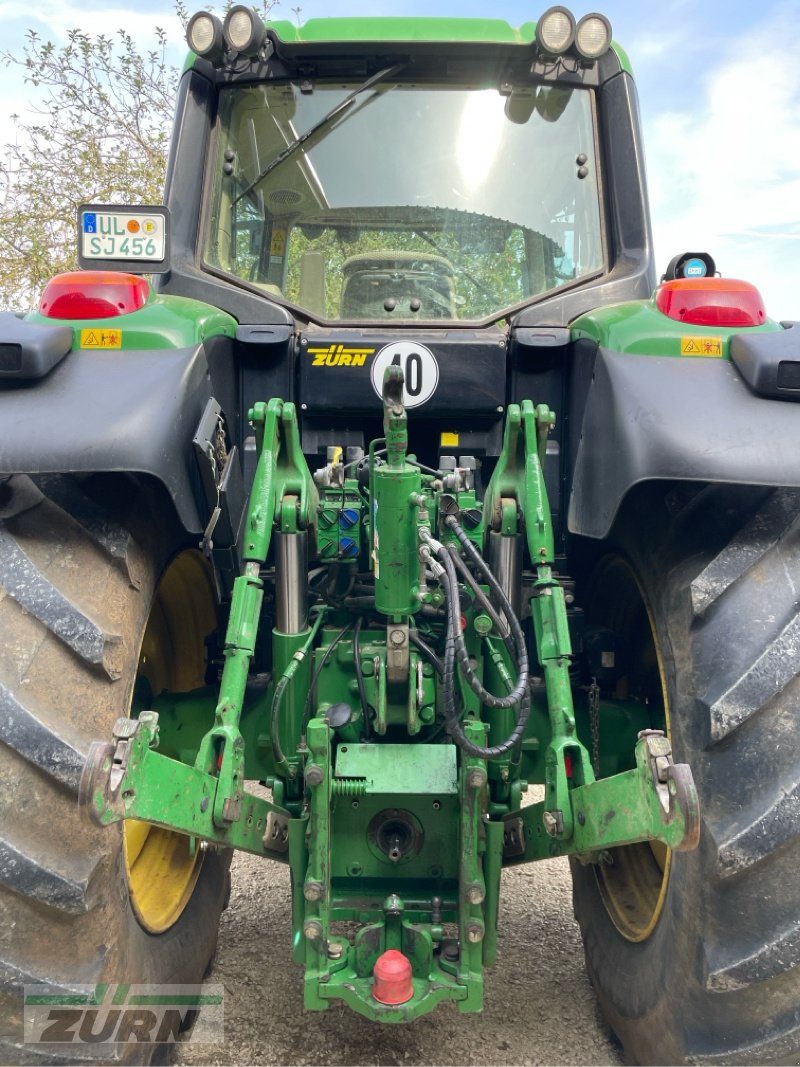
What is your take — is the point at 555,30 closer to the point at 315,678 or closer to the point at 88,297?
the point at 88,297

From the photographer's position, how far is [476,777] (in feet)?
6.15

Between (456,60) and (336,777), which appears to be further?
(456,60)

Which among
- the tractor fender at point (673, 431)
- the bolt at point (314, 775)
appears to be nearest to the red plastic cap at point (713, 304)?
the tractor fender at point (673, 431)

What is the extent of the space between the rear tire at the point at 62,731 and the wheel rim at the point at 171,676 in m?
0.20

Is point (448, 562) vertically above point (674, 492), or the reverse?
point (674, 492)

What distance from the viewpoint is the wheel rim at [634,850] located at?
2115mm

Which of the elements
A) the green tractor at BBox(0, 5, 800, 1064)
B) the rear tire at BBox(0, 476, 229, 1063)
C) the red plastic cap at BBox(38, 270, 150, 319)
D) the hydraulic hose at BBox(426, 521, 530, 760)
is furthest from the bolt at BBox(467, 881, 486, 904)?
the red plastic cap at BBox(38, 270, 150, 319)

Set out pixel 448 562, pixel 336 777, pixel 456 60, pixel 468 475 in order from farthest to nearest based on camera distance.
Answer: pixel 456 60 < pixel 468 475 < pixel 336 777 < pixel 448 562

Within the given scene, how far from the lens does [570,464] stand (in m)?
2.40

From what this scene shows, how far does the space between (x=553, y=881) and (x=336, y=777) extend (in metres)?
1.57

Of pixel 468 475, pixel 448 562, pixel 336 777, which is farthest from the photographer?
pixel 468 475

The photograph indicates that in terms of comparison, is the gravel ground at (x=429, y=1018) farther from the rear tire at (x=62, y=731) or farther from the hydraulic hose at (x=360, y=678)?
the hydraulic hose at (x=360, y=678)

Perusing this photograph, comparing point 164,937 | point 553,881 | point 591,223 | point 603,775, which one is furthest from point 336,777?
point 591,223

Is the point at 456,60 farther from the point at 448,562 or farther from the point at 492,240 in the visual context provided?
the point at 448,562
